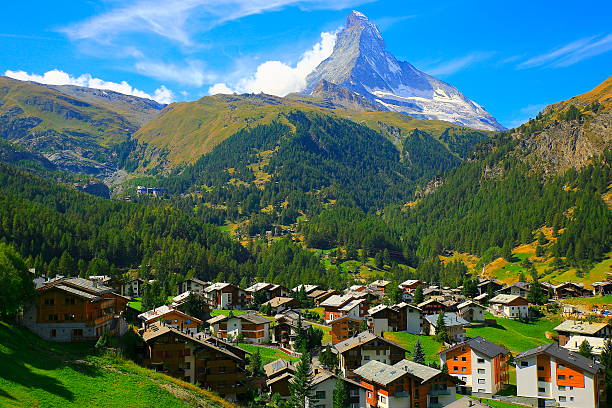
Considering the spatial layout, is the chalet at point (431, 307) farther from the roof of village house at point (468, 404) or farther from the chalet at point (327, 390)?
the roof of village house at point (468, 404)

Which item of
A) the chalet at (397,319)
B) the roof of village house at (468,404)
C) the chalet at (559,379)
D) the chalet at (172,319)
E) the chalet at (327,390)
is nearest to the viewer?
the roof of village house at (468,404)

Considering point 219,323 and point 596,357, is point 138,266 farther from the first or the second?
point 596,357

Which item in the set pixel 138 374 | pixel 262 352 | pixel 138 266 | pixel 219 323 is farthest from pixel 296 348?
pixel 138 266

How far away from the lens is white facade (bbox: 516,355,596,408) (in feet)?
262

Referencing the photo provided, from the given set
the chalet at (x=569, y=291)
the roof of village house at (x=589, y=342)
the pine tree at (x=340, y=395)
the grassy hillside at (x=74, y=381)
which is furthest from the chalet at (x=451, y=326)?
the grassy hillside at (x=74, y=381)

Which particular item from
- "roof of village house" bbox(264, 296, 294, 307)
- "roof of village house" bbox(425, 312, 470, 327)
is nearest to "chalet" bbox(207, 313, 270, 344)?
"roof of village house" bbox(264, 296, 294, 307)

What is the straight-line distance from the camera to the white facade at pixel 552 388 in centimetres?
7981

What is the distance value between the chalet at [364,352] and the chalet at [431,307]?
44186 mm

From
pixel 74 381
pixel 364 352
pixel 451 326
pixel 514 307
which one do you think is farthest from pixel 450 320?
pixel 74 381

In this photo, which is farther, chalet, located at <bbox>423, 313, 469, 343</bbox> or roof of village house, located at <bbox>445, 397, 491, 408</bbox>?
chalet, located at <bbox>423, 313, 469, 343</bbox>

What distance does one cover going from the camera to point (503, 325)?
127938 mm

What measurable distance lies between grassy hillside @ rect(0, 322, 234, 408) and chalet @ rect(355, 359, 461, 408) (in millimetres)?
21905

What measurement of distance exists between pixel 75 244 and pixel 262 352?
387 ft

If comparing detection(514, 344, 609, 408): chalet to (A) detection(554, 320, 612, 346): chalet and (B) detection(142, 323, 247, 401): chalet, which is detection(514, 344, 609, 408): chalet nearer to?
(A) detection(554, 320, 612, 346): chalet
